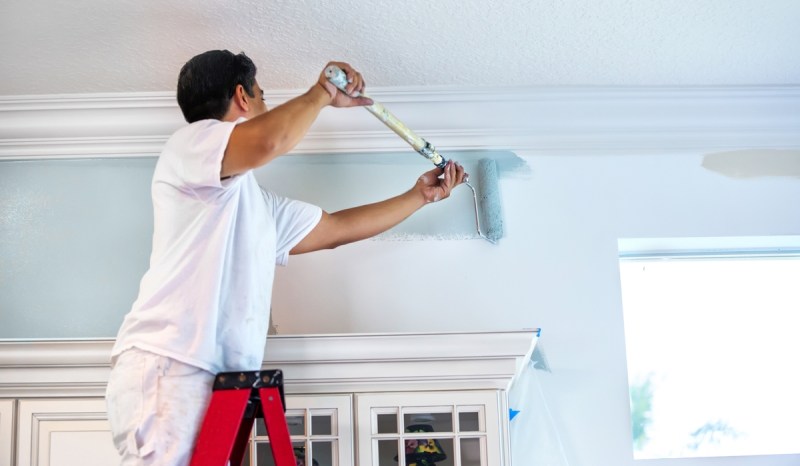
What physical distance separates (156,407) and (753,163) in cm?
183

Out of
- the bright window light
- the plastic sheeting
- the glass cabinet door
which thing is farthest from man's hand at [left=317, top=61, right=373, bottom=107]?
the bright window light

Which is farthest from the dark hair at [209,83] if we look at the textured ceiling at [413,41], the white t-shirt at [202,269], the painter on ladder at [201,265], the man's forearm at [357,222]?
the man's forearm at [357,222]

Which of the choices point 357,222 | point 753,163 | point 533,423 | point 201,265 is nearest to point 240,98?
point 201,265

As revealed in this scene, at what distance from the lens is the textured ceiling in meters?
2.07

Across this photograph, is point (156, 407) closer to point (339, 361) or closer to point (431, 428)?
point (339, 361)

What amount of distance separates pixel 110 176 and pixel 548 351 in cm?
129

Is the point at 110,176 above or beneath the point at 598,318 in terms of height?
above

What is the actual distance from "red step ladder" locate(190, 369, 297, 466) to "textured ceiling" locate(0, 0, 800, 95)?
88 cm

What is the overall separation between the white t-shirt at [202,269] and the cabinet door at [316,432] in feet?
1.00

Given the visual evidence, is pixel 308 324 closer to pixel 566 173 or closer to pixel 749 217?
pixel 566 173

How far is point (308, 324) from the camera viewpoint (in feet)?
7.99

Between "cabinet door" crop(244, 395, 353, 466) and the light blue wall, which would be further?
the light blue wall

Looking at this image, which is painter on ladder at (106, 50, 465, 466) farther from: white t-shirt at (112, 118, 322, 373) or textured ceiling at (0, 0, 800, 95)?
textured ceiling at (0, 0, 800, 95)

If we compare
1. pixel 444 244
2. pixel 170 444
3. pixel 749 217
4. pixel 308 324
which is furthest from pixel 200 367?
pixel 749 217
